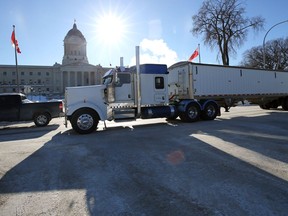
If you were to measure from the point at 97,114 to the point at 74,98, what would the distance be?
3.95 feet

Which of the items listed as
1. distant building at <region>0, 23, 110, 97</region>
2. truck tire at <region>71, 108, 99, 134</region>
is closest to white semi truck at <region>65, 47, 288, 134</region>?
truck tire at <region>71, 108, 99, 134</region>

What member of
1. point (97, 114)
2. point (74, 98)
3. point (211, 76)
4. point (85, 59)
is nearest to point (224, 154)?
point (97, 114)

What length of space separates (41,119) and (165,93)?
716cm

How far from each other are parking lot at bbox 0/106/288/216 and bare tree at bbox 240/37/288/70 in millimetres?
67505

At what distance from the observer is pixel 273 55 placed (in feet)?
230

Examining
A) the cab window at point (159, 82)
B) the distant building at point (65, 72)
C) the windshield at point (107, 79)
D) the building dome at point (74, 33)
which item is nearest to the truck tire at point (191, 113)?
the cab window at point (159, 82)

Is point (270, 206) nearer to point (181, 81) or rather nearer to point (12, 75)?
point (181, 81)

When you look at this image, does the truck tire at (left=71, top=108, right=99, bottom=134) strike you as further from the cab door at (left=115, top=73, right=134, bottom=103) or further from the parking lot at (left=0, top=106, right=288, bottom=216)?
the parking lot at (left=0, top=106, right=288, bottom=216)

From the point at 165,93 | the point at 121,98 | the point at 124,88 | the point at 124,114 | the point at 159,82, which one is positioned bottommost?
the point at 124,114

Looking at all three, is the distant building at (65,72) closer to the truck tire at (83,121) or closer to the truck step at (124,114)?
the truck step at (124,114)

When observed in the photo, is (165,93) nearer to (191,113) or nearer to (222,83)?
(191,113)

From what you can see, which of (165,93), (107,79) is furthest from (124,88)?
(165,93)

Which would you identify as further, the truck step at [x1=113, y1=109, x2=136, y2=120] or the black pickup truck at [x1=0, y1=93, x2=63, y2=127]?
the black pickup truck at [x1=0, y1=93, x2=63, y2=127]

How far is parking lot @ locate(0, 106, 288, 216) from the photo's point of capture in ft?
12.7
